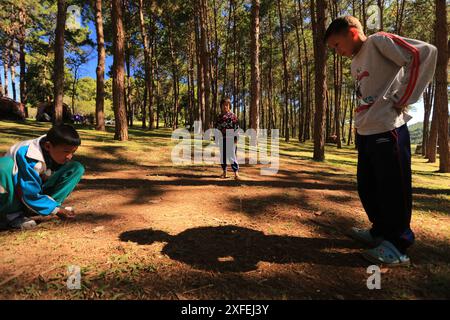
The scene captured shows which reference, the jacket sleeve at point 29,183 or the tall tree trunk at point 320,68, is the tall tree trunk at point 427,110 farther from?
the jacket sleeve at point 29,183

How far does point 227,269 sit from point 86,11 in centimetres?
2741

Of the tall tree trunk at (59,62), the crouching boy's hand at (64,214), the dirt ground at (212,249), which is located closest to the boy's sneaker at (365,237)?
the dirt ground at (212,249)

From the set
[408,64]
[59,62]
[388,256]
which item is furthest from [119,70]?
[388,256]

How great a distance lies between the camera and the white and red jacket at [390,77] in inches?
102

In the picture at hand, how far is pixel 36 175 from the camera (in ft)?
9.99

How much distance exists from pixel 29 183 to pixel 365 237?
3.74 meters

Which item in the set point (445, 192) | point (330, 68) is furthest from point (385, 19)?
point (445, 192)

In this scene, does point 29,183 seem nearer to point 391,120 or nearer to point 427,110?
point 391,120

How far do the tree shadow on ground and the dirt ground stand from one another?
11 millimetres

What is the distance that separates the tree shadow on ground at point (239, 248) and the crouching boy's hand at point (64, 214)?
2.82 ft

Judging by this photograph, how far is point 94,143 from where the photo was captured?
11.1 metres
